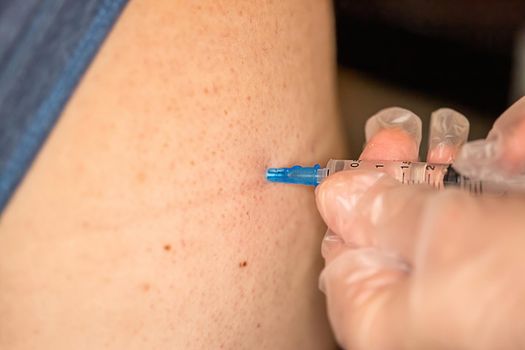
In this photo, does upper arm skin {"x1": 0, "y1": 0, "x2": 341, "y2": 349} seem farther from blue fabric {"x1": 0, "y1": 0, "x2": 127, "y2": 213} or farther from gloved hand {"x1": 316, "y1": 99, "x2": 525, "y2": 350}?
gloved hand {"x1": 316, "y1": 99, "x2": 525, "y2": 350}

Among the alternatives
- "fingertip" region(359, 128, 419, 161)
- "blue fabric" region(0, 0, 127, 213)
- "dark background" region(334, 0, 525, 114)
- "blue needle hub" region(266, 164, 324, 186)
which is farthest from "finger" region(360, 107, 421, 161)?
"dark background" region(334, 0, 525, 114)

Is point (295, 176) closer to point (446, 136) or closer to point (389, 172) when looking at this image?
point (389, 172)

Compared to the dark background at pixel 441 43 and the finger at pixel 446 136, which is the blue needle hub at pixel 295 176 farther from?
the dark background at pixel 441 43

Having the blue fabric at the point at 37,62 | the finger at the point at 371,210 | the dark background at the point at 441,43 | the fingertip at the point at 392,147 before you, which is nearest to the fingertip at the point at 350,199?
the finger at the point at 371,210

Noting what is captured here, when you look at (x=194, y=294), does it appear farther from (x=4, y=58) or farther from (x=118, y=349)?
(x=4, y=58)

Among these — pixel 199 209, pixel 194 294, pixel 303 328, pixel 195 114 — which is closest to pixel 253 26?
pixel 195 114

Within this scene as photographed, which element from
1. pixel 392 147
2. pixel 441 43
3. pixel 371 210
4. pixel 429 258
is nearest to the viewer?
pixel 429 258

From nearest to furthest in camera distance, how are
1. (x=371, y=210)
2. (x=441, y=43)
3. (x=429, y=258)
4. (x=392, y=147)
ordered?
(x=429, y=258) < (x=371, y=210) < (x=392, y=147) < (x=441, y=43)

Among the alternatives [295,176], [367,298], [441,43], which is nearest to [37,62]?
[295,176]
